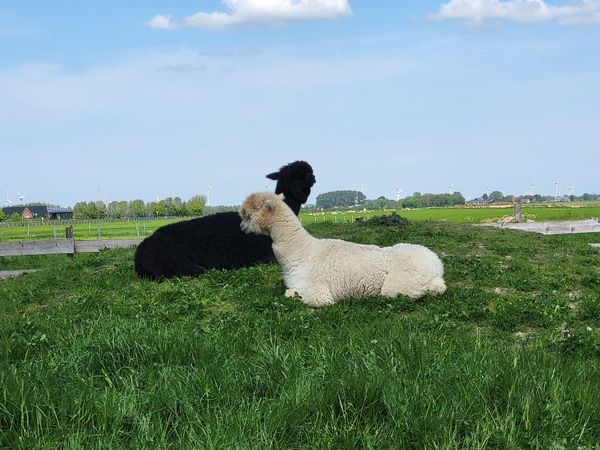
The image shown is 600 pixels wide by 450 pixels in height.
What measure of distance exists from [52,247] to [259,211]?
12432 millimetres

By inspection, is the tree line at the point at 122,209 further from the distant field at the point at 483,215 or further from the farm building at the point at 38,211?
the distant field at the point at 483,215

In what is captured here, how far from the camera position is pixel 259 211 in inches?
340

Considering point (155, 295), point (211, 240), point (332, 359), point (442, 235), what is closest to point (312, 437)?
point (332, 359)

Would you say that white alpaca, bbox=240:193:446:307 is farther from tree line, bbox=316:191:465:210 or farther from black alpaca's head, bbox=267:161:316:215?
tree line, bbox=316:191:465:210

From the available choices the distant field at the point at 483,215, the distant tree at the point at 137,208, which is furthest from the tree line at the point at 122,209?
the distant field at the point at 483,215

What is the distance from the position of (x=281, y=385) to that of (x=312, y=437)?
79 centimetres

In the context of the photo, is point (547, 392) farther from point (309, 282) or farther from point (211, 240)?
point (211, 240)

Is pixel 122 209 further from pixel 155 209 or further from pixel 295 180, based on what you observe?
pixel 295 180

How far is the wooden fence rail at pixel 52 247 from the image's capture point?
18594mm

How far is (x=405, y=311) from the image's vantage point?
775 centimetres

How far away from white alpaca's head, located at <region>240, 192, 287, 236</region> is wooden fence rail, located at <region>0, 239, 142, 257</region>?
39.2ft

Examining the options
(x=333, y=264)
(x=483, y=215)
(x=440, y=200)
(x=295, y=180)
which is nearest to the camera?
(x=333, y=264)

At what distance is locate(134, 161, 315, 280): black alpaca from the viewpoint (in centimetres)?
1090

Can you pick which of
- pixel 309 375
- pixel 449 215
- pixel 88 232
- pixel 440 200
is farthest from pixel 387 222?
pixel 440 200
